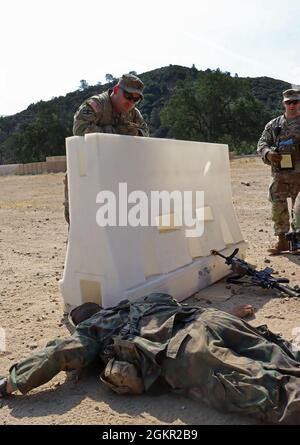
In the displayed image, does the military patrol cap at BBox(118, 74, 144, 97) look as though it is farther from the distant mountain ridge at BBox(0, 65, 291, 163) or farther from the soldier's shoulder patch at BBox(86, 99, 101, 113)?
the distant mountain ridge at BBox(0, 65, 291, 163)

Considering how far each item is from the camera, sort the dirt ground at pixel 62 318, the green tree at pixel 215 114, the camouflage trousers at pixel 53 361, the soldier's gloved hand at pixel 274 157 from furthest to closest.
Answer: the green tree at pixel 215 114 < the soldier's gloved hand at pixel 274 157 < the camouflage trousers at pixel 53 361 < the dirt ground at pixel 62 318

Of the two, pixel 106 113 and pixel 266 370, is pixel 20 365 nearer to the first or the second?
pixel 266 370

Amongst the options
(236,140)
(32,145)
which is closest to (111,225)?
(236,140)

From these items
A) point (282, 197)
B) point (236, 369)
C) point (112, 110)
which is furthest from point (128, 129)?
point (236, 369)

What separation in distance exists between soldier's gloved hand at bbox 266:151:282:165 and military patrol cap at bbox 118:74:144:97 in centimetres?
203

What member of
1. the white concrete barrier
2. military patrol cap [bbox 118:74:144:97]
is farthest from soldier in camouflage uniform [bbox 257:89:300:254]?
military patrol cap [bbox 118:74:144:97]

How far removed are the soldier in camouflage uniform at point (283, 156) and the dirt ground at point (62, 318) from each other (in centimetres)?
40

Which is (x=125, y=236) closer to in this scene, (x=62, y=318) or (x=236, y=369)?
(x=62, y=318)

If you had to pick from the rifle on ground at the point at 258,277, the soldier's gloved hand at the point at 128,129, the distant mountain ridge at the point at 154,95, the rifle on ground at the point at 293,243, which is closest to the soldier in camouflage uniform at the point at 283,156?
the rifle on ground at the point at 293,243

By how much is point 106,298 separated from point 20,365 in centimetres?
104

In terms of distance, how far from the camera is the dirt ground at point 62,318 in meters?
2.48

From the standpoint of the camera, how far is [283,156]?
19.4 ft

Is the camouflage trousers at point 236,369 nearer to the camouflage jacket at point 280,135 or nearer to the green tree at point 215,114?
the camouflage jacket at point 280,135
